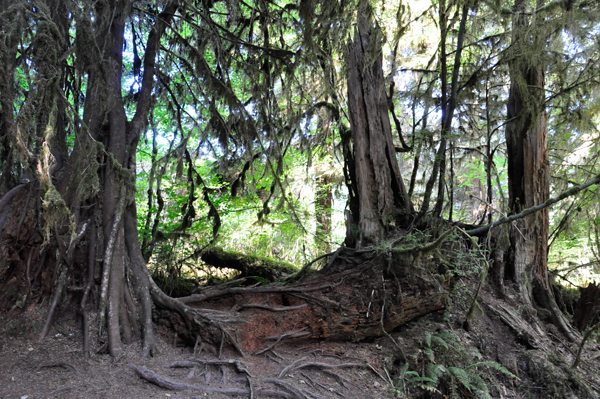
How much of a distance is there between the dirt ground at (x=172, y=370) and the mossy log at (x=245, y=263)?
2.79 meters

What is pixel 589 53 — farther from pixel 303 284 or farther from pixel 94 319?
pixel 94 319

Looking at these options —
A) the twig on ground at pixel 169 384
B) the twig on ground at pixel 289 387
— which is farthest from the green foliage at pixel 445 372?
the twig on ground at pixel 169 384

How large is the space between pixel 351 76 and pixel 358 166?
173cm

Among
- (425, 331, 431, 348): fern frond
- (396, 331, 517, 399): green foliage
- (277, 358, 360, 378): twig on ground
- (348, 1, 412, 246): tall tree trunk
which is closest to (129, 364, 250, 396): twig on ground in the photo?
(277, 358, 360, 378): twig on ground

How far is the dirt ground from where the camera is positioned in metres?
→ 3.46

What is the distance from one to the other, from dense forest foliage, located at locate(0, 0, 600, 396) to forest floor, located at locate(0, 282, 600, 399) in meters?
0.25

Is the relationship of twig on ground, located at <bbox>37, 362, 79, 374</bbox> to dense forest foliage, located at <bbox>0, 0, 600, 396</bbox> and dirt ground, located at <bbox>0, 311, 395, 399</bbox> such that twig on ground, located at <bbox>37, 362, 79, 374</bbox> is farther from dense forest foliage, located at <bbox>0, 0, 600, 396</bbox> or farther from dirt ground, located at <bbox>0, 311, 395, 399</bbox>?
dense forest foliage, located at <bbox>0, 0, 600, 396</bbox>

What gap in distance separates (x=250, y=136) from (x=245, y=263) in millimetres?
3056

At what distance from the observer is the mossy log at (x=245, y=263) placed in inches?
316

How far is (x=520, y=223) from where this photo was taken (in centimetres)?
650

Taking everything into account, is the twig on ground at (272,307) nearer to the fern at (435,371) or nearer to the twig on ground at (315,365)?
the twig on ground at (315,365)

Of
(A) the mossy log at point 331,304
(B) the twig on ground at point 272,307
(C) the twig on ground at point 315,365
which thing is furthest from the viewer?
(B) the twig on ground at point 272,307

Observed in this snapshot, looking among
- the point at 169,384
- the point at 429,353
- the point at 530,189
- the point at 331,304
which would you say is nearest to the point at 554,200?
the point at 530,189

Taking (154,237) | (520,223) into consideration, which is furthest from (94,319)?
(520,223)
